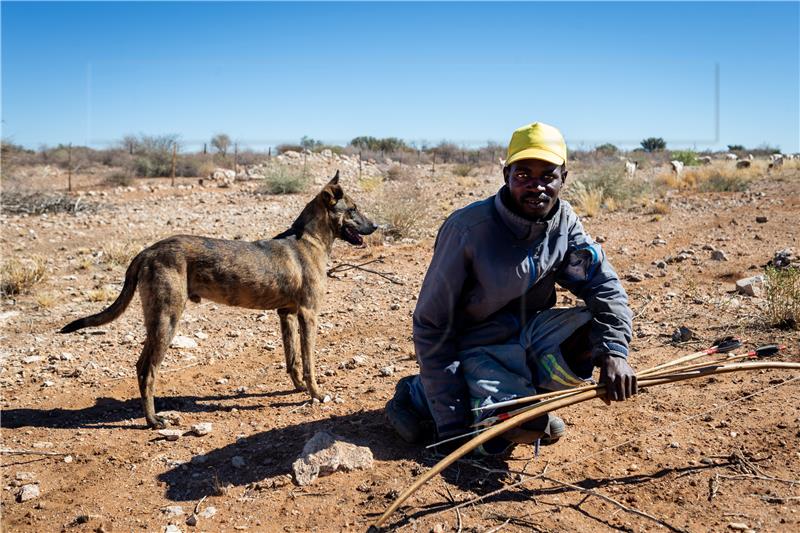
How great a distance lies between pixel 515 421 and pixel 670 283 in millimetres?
5714

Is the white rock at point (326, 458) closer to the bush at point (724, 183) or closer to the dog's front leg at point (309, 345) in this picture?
the dog's front leg at point (309, 345)

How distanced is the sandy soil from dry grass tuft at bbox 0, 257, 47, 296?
0.19 meters

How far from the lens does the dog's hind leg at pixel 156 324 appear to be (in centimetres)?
468

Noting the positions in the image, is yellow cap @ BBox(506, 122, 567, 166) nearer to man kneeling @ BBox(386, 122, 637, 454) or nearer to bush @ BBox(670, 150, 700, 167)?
man kneeling @ BBox(386, 122, 637, 454)

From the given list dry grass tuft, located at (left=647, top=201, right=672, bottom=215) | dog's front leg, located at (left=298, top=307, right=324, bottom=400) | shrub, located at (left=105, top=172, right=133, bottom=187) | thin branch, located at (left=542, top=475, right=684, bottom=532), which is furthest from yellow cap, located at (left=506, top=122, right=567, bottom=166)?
shrub, located at (left=105, top=172, right=133, bottom=187)

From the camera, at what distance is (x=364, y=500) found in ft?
11.0

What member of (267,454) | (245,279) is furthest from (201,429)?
(245,279)

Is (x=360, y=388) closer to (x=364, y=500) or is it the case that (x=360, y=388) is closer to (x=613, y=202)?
(x=364, y=500)

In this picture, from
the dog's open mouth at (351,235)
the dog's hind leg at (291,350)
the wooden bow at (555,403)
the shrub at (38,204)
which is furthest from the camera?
the shrub at (38,204)

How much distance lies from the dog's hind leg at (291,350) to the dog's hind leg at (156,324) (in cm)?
98

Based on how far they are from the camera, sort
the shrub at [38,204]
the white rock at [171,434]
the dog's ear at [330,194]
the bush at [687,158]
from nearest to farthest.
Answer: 1. the white rock at [171,434]
2. the dog's ear at [330,194]
3. the shrub at [38,204]
4. the bush at [687,158]

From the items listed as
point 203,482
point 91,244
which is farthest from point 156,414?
point 91,244

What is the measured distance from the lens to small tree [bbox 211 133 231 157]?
3824cm

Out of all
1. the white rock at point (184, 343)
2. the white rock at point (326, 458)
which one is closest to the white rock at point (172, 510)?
the white rock at point (326, 458)
